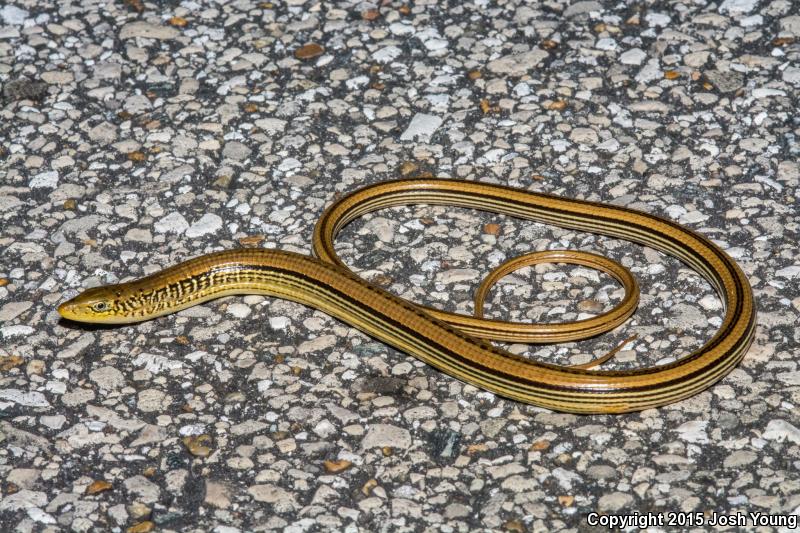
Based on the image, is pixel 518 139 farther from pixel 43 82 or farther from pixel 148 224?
pixel 43 82

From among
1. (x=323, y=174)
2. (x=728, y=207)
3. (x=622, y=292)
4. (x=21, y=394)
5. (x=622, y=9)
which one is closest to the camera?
(x=21, y=394)

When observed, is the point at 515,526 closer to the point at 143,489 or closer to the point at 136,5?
the point at 143,489

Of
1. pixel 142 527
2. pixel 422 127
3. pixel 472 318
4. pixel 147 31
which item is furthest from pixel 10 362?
pixel 147 31

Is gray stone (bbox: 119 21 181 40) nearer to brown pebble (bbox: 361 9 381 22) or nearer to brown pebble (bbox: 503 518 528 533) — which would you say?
brown pebble (bbox: 361 9 381 22)

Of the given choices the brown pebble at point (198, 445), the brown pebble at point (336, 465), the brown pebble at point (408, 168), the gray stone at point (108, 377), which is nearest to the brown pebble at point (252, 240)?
the brown pebble at point (408, 168)

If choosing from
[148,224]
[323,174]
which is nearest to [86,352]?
[148,224]

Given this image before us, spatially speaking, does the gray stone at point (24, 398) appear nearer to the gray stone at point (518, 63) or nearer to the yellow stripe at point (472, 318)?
the yellow stripe at point (472, 318)
